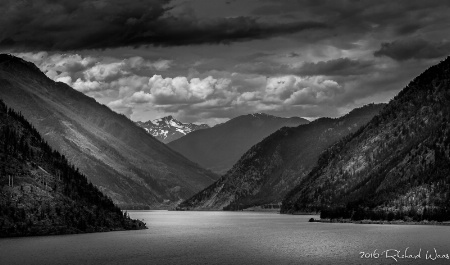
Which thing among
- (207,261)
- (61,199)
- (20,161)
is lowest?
(207,261)

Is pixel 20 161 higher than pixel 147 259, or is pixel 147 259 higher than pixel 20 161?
pixel 20 161

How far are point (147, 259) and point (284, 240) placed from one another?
6573 centimetres

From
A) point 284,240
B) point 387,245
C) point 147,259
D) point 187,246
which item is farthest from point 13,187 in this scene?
point 387,245

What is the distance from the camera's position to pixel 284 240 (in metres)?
183

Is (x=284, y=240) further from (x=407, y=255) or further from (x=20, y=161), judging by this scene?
(x=20, y=161)

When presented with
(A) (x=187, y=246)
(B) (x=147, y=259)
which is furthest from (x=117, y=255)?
(A) (x=187, y=246)

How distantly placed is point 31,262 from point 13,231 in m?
63.3

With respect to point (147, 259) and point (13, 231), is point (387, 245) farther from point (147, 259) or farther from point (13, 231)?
point (13, 231)

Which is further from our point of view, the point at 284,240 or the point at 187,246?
the point at 284,240

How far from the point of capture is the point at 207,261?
124 metres

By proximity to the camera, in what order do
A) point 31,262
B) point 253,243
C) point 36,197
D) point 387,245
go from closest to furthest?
1. point 31,262
2. point 387,245
3. point 253,243
4. point 36,197

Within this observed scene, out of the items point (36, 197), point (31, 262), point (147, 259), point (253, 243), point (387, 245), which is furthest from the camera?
point (36, 197)

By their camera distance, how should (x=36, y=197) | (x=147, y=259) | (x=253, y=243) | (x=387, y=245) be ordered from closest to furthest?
(x=147, y=259), (x=387, y=245), (x=253, y=243), (x=36, y=197)

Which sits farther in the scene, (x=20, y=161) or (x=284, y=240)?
(x=20, y=161)
